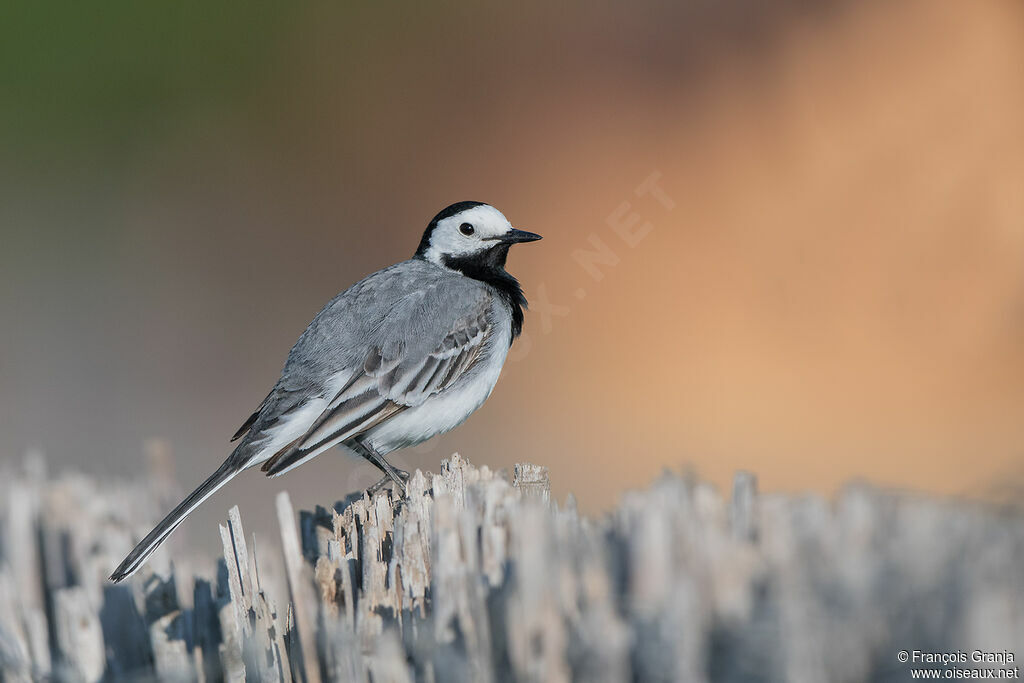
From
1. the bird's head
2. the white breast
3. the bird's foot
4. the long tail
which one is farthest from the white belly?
the long tail

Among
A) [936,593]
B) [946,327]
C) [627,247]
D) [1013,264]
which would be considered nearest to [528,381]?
[627,247]

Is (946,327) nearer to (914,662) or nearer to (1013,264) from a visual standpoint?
(1013,264)

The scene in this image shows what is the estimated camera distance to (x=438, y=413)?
4.95 metres

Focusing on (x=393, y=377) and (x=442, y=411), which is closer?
(x=393, y=377)

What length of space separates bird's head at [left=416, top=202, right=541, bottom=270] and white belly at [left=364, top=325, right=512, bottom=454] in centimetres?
74

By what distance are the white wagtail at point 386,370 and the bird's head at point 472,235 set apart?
0.62 ft

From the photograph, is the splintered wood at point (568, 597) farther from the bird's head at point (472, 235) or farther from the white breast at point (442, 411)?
the bird's head at point (472, 235)

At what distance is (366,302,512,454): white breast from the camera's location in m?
4.90

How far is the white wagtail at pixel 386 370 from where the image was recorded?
4.47 metres

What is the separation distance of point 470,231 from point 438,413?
1.28m

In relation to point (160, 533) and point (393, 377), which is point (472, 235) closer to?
point (393, 377)

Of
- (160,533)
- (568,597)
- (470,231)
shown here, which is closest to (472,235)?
(470,231)

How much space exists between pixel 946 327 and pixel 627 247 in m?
2.30

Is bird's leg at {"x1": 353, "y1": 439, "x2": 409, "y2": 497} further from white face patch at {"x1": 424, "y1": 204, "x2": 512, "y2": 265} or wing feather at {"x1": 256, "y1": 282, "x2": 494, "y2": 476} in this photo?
white face patch at {"x1": 424, "y1": 204, "x2": 512, "y2": 265}
